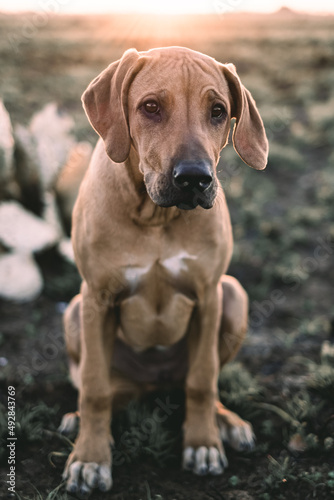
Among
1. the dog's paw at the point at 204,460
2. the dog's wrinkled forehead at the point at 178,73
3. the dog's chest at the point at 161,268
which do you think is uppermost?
the dog's wrinkled forehead at the point at 178,73

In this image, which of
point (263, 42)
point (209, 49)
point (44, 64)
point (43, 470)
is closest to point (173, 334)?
point (43, 470)

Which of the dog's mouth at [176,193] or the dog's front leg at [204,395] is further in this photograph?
the dog's front leg at [204,395]

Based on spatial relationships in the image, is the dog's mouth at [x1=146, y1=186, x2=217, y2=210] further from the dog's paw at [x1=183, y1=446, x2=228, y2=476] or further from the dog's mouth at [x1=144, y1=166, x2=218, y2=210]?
the dog's paw at [x1=183, y1=446, x2=228, y2=476]

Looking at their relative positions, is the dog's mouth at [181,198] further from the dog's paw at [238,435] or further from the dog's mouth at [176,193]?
the dog's paw at [238,435]

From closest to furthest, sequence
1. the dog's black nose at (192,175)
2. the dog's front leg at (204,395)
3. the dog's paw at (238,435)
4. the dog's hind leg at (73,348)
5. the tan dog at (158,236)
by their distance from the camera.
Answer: the dog's black nose at (192,175), the tan dog at (158,236), the dog's front leg at (204,395), the dog's paw at (238,435), the dog's hind leg at (73,348)

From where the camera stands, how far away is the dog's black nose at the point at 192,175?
217 centimetres

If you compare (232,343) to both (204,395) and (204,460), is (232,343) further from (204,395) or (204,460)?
(204,460)

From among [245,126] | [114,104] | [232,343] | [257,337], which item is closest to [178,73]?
[114,104]

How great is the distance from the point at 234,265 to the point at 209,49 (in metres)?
8.25

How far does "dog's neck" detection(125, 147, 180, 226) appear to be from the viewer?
257cm

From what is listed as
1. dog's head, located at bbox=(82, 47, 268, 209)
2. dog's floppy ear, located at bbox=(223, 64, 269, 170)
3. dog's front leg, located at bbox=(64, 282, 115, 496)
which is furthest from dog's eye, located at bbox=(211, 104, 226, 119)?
dog's front leg, located at bbox=(64, 282, 115, 496)

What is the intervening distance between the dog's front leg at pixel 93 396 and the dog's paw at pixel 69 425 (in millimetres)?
271

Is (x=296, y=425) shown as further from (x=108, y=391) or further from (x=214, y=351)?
(x=108, y=391)

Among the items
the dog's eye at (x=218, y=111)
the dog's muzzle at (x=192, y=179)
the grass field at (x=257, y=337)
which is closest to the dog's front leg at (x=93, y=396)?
the grass field at (x=257, y=337)
